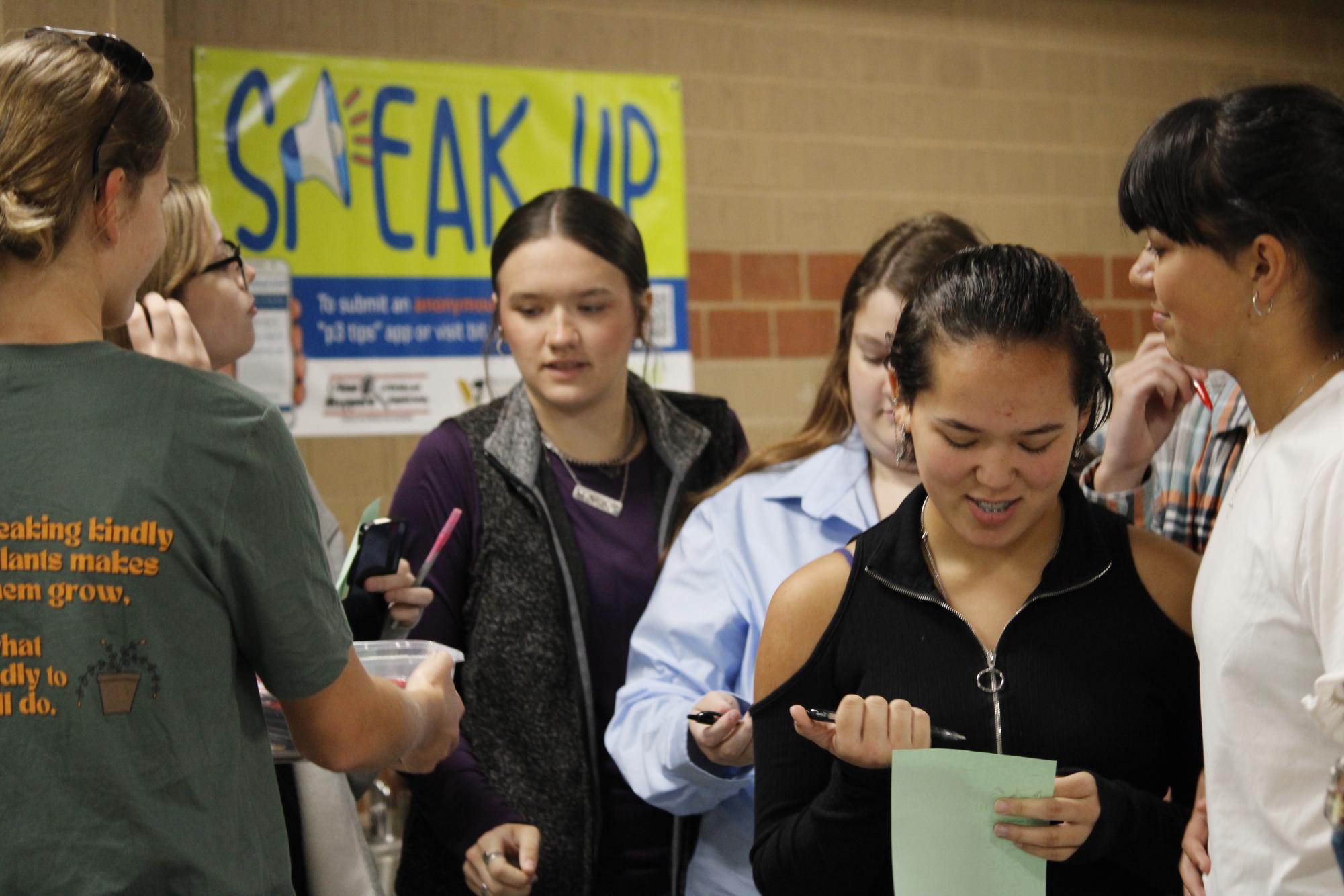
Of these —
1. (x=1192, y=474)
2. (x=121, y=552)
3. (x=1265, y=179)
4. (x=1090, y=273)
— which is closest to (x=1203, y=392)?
(x=1192, y=474)

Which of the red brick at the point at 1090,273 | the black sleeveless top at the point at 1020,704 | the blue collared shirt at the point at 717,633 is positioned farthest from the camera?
the red brick at the point at 1090,273

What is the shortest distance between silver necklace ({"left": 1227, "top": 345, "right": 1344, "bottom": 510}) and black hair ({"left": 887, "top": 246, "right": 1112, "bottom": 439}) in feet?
0.61

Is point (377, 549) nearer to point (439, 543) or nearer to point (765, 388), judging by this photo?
point (439, 543)

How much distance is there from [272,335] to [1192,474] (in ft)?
7.58

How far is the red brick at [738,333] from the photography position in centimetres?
377

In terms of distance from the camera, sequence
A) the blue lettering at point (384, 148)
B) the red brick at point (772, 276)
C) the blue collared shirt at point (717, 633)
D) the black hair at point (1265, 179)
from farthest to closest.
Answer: the red brick at point (772, 276) → the blue lettering at point (384, 148) → the blue collared shirt at point (717, 633) → the black hair at point (1265, 179)

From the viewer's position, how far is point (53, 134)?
1.07 meters

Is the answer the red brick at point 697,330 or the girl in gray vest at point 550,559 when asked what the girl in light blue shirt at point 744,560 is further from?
the red brick at point 697,330

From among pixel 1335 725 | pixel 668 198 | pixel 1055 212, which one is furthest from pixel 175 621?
pixel 1055 212

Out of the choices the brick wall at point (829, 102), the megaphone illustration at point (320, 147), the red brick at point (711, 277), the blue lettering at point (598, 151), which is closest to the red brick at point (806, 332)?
the brick wall at point (829, 102)

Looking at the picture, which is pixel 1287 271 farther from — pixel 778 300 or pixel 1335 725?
pixel 778 300

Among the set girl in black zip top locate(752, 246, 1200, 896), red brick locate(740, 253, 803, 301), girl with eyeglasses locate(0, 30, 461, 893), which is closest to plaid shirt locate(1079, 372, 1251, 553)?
girl in black zip top locate(752, 246, 1200, 896)

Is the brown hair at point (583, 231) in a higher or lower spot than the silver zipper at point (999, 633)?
higher

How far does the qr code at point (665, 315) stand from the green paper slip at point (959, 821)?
2545mm
